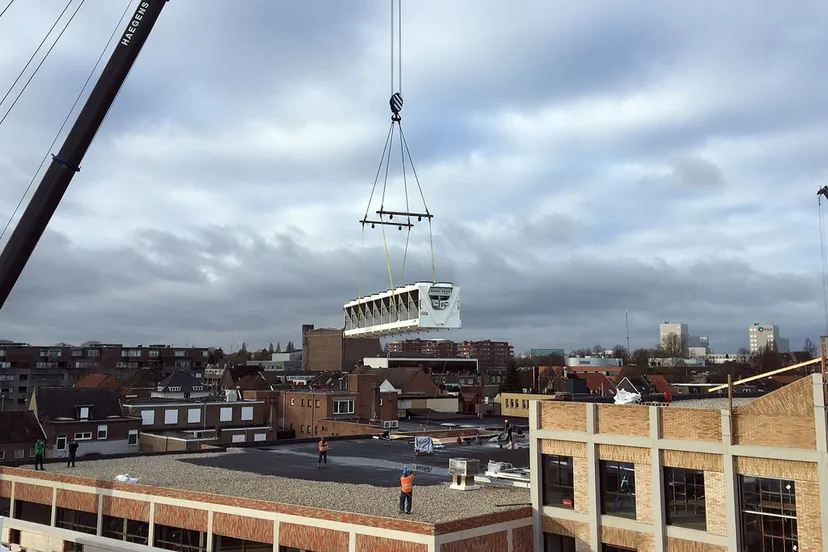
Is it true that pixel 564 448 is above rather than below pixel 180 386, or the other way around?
above

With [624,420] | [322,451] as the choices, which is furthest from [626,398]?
[322,451]

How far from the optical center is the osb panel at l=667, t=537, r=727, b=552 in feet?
69.5

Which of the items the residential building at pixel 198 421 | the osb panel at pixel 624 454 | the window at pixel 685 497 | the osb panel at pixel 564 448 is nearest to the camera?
the window at pixel 685 497

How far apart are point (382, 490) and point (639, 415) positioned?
32.3 feet

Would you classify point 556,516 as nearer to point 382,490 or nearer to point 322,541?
point 382,490

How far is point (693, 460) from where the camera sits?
71.9 feet

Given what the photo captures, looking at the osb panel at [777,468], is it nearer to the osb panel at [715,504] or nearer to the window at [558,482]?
the osb panel at [715,504]

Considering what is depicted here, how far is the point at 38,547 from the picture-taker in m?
31.7

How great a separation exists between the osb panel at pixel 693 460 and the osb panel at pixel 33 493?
2574 centimetres

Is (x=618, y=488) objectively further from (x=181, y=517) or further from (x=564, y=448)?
(x=181, y=517)

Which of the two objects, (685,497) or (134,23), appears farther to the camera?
(134,23)

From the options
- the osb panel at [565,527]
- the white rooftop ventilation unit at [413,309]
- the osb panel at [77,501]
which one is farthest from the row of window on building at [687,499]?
the osb panel at [77,501]

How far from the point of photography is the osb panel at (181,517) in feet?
84.5

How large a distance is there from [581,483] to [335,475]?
37.7 feet
